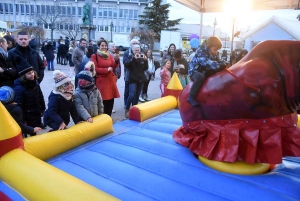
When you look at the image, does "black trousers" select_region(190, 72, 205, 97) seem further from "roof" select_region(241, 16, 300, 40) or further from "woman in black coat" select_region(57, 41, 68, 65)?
"woman in black coat" select_region(57, 41, 68, 65)

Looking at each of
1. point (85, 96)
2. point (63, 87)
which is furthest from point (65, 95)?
point (85, 96)

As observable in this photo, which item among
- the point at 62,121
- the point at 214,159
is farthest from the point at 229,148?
the point at 62,121

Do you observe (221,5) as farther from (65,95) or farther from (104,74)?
(65,95)

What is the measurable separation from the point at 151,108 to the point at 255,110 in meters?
2.16

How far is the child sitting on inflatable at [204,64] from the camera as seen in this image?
280 cm

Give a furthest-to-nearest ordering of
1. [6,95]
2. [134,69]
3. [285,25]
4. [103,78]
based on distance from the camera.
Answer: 1. [285,25]
2. [134,69]
3. [103,78]
4. [6,95]

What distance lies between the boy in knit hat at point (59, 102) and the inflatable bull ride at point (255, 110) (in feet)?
5.32

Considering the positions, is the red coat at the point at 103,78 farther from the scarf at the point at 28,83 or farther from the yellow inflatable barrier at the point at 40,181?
the yellow inflatable barrier at the point at 40,181

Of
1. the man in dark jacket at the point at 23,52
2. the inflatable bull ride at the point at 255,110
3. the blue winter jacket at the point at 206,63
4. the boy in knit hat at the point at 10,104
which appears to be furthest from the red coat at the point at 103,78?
the inflatable bull ride at the point at 255,110

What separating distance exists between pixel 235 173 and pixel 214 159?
24 centimetres

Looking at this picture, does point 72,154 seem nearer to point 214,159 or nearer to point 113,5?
point 214,159

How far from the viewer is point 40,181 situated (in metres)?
1.80

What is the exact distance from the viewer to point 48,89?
7637mm

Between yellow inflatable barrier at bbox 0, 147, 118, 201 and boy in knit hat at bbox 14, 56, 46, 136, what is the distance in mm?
1087
